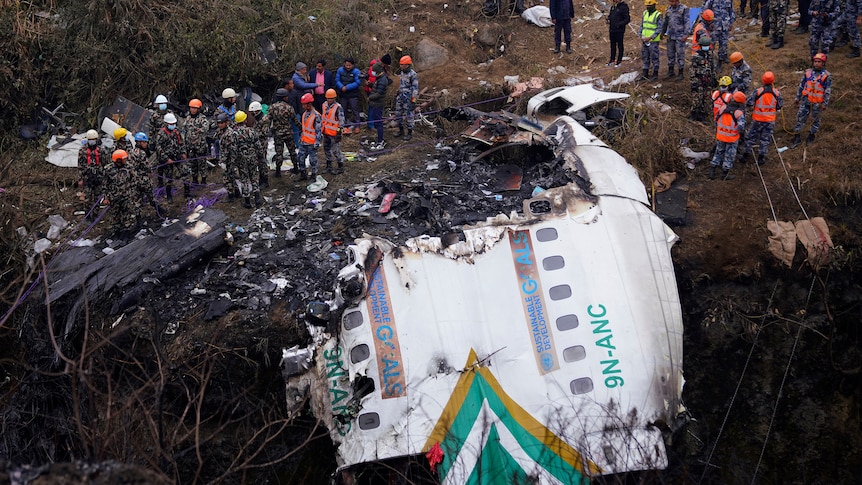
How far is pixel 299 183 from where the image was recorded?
34.6ft

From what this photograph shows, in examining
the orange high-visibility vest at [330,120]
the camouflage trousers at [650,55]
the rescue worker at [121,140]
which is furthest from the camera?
the camouflage trousers at [650,55]

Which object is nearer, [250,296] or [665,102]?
[250,296]

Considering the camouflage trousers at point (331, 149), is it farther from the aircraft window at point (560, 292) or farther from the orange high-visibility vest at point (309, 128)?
the aircraft window at point (560, 292)

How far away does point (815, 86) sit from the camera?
9516 mm

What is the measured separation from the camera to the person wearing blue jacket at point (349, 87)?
12.0 m

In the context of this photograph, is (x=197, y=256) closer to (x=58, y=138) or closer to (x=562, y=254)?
(x=562, y=254)

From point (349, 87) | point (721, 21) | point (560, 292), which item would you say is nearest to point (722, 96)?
point (721, 21)

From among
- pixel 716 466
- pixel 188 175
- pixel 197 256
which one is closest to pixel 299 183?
pixel 188 175

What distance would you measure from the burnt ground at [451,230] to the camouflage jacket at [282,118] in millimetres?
930

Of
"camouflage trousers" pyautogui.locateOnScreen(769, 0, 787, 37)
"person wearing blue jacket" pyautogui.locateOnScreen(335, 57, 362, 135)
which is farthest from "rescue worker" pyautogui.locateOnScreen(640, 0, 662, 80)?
"person wearing blue jacket" pyautogui.locateOnScreen(335, 57, 362, 135)

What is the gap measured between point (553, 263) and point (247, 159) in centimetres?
473

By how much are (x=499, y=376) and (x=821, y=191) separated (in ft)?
17.3

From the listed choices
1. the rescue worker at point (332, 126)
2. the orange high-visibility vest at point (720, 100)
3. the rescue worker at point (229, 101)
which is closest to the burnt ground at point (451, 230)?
the rescue worker at point (332, 126)

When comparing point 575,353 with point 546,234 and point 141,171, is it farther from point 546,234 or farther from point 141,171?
point 141,171
